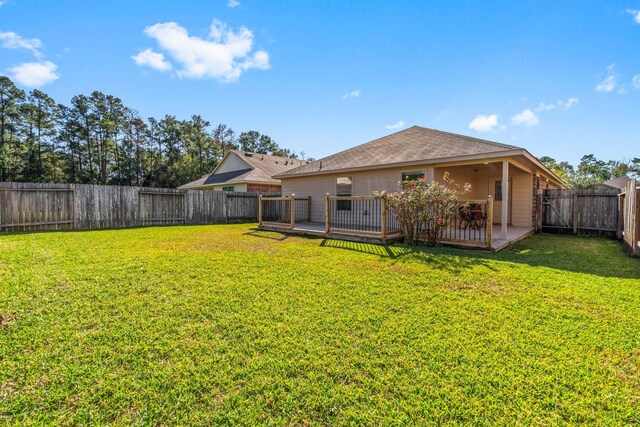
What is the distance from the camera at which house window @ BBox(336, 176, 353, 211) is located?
11184 mm

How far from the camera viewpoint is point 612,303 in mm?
3475

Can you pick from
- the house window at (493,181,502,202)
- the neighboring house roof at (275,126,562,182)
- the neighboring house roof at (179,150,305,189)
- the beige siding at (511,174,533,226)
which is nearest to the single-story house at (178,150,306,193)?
the neighboring house roof at (179,150,305,189)

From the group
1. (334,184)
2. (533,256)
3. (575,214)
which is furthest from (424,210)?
(575,214)

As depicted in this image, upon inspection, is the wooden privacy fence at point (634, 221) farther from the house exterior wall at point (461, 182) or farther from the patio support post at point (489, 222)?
the house exterior wall at point (461, 182)

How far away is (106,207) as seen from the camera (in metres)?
11.1

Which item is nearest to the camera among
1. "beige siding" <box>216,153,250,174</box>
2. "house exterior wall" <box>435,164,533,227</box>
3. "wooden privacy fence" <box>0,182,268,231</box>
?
"wooden privacy fence" <box>0,182,268,231</box>

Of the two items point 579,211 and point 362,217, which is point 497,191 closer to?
point 579,211

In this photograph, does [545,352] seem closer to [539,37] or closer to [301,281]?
[301,281]

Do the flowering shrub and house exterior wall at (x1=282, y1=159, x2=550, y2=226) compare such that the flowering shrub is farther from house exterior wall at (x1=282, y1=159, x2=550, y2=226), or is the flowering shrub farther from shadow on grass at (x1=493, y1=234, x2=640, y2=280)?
house exterior wall at (x1=282, y1=159, x2=550, y2=226)

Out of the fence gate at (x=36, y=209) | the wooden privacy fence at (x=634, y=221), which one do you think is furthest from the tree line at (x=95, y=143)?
the wooden privacy fence at (x=634, y=221)

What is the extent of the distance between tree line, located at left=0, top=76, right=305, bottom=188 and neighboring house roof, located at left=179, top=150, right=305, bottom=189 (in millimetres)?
15056

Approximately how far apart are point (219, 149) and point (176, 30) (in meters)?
32.5

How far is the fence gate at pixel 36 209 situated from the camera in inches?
363

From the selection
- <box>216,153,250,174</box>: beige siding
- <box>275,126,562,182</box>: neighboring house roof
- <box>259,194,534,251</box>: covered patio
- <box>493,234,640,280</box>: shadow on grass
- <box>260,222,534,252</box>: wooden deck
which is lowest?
<box>493,234,640,280</box>: shadow on grass
